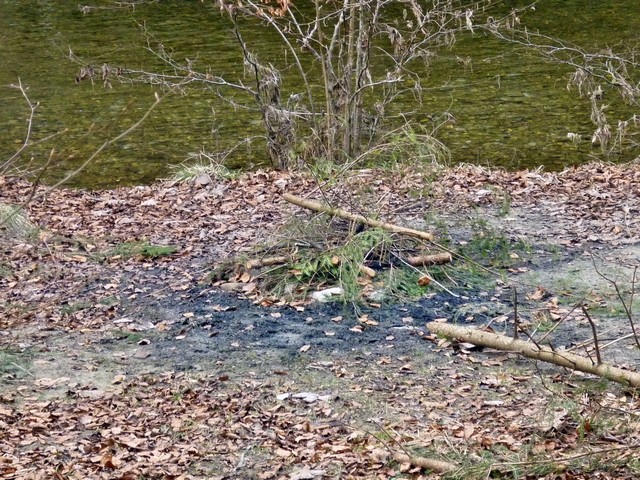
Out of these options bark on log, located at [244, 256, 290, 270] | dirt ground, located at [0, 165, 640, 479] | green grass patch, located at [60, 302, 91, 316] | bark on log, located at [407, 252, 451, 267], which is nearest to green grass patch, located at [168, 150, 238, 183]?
dirt ground, located at [0, 165, 640, 479]

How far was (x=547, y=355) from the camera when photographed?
5426mm

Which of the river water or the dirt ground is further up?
the dirt ground

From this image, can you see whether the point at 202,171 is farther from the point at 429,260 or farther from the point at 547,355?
the point at 547,355

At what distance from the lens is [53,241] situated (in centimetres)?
869

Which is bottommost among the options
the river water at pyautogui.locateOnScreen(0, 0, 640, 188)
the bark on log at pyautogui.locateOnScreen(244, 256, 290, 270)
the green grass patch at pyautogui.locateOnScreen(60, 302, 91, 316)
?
the river water at pyautogui.locateOnScreen(0, 0, 640, 188)

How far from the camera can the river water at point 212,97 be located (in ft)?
41.4

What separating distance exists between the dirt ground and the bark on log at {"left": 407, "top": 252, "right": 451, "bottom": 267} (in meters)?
0.25

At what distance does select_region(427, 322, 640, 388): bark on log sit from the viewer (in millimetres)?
5207

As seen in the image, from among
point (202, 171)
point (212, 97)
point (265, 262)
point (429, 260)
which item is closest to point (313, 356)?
point (265, 262)

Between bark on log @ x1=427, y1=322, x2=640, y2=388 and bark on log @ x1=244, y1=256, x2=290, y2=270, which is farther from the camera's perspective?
bark on log @ x1=244, y1=256, x2=290, y2=270

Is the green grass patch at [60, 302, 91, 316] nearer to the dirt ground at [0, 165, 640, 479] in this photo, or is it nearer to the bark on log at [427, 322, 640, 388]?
the dirt ground at [0, 165, 640, 479]

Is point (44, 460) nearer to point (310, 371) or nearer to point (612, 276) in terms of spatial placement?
point (310, 371)

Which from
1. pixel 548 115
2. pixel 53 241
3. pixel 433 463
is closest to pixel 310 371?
pixel 433 463

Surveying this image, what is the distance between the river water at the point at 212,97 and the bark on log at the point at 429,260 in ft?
9.29
